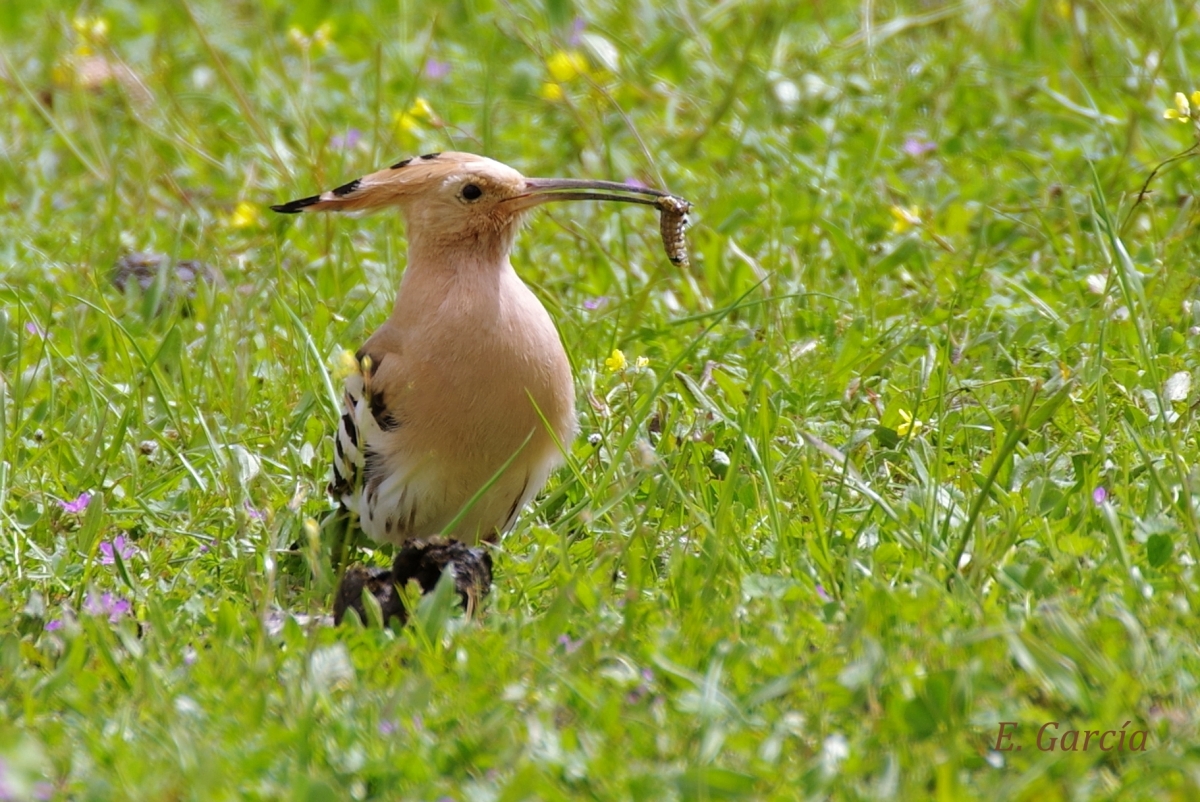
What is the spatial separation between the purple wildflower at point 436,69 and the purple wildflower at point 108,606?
3806 millimetres

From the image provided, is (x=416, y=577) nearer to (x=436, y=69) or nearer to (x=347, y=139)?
(x=347, y=139)

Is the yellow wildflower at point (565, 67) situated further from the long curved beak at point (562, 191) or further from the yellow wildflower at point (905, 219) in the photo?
the long curved beak at point (562, 191)

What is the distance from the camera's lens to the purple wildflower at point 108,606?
2.78m

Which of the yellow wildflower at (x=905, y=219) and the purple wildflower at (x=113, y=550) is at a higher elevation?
the yellow wildflower at (x=905, y=219)

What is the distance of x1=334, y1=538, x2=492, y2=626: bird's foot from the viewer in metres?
2.84

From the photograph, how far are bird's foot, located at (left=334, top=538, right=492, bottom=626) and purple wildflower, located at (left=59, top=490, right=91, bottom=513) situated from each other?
0.85 metres

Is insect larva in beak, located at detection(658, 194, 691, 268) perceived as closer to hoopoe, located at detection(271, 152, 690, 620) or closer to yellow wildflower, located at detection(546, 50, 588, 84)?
hoopoe, located at detection(271, 152, 690, 620)

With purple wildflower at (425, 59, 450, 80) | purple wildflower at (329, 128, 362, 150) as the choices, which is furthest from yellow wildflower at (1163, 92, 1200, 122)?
purple wildflower at (425, 59, 450, 80)

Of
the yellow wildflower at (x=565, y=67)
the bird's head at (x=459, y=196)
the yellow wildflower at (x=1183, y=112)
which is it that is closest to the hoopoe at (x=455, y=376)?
the bird's head at (x=459, y=196)

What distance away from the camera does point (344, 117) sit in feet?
20.5

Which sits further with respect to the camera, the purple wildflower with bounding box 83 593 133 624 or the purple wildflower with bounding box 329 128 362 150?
the purple wildflower with bounding box 329 128 362 150

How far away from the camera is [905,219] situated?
14.6 feet

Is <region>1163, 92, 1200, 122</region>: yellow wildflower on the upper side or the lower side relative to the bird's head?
upper

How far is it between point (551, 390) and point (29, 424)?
4.63ft
